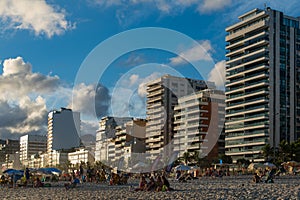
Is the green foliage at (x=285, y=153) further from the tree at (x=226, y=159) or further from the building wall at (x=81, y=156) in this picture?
the building wall at (x=81, y=156)

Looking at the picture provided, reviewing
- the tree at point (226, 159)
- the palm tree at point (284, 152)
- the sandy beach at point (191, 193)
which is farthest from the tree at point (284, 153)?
the sandy beach at point (191, 193)

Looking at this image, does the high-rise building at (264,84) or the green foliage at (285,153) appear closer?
the green foliage at (285,153)

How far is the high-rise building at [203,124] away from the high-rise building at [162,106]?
6632 mm

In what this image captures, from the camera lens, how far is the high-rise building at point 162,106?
115m

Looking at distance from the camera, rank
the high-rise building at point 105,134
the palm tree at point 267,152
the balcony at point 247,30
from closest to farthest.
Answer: the palm tree at point 267,152 < the balcony at point 247,30 < the high-rise building at point 105,134

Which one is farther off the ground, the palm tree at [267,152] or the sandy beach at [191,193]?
the palm tree at [267,152]

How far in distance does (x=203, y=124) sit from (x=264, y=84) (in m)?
18.9

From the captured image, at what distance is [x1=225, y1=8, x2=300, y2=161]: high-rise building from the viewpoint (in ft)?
290

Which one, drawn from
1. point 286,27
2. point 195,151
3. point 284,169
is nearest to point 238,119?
point 195,151

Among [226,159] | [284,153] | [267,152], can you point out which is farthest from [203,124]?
[284,153]

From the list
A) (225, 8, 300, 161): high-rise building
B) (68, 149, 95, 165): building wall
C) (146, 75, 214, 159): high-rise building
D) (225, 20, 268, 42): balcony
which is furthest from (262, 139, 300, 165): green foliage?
(68, 149, 95, 165): building wall

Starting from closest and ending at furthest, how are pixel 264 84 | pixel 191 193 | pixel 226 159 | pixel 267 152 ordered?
pixel 191 193 < pixel 267 152 < pixel 264 84 < pixel 226 159

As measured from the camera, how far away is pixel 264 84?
89312mm

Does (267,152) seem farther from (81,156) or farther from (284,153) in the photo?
Result: (81,156)
